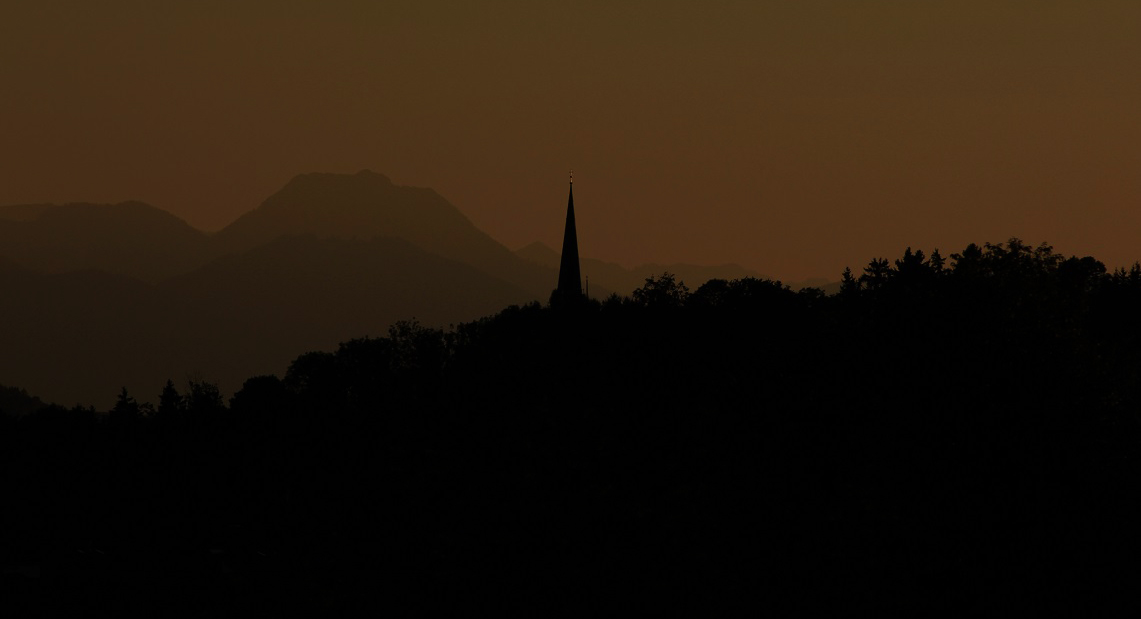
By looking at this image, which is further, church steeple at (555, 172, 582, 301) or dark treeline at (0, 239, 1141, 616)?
church steeple at (555, 172, 582, 301)

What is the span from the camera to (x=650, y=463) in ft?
236

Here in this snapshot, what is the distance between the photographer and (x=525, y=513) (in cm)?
7075

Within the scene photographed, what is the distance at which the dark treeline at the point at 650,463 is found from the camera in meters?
43.8

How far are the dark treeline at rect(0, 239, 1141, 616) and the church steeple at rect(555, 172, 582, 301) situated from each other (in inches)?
336

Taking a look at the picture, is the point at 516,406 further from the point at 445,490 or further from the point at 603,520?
the point at 603,520

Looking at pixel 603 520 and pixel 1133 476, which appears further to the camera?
pixel 603 520

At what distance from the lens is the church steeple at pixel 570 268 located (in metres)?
134

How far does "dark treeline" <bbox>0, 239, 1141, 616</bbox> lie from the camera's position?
43750 mm

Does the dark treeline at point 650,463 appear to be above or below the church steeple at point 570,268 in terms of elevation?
below

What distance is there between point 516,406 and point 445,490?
10.6 metres

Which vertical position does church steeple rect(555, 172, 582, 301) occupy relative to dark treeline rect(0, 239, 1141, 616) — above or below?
above

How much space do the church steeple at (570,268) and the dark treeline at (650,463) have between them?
28.0 feet

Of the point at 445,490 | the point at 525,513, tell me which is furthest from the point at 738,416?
the point at 445,490

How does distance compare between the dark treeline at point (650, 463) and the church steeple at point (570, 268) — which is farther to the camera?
the church steeple at point (570, 268)
